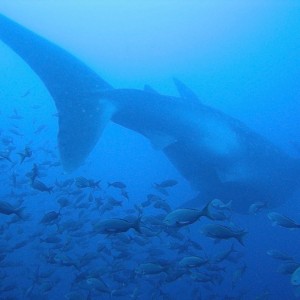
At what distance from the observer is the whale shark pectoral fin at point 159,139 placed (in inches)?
272

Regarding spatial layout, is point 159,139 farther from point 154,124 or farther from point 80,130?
point 80,130

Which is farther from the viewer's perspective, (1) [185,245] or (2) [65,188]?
(2) [65,188]

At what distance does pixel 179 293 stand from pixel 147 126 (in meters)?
11.2

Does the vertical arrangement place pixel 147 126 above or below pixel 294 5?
below

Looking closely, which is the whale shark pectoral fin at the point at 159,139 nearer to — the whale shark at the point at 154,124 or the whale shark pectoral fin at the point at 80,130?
the whale shark at the point at 154,124

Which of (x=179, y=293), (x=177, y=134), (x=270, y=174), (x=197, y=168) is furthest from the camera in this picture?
(x=179, y=293)

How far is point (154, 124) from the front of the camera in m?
6.90

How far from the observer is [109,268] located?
7664 mm

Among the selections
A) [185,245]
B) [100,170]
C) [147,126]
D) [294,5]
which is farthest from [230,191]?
[294,5]

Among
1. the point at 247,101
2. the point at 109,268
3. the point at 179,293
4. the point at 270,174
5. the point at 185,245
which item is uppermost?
the point at 247,101

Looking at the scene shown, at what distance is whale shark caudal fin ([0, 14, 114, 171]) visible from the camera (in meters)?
5.95

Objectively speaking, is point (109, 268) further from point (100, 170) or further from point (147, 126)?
point (100, 170)

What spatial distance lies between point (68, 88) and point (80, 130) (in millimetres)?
1106

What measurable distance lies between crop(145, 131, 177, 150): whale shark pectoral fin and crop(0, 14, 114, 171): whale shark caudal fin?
98 centimetres
